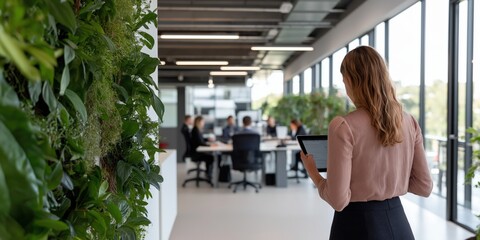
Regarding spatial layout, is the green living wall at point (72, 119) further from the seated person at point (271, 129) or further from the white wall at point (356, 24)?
the seated person at point (271, 129)

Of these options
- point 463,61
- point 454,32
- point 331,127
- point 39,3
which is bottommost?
point 331,127

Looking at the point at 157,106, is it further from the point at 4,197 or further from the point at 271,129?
the point at 271,129

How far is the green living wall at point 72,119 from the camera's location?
0.84m

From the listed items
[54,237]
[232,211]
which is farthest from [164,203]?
[54,237]

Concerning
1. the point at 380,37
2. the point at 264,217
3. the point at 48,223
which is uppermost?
the point at 380,37

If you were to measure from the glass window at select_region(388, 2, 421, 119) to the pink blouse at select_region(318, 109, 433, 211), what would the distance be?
204 inches

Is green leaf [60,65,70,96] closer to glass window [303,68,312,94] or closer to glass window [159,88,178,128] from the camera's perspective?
glass window [303,68,312,94]

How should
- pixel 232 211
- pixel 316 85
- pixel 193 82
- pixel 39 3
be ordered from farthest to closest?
pixel 193 82 → pixel 316 85 → pixel 232 211 → pixel 39 3

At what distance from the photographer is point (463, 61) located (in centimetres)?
554

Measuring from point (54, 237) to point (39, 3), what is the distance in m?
0.57

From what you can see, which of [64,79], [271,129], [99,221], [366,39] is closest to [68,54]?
[64,79]

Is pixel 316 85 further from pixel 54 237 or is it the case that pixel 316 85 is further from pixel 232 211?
pixel 54 237

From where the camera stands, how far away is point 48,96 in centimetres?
111

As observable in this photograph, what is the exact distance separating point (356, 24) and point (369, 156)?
7.02 metres
